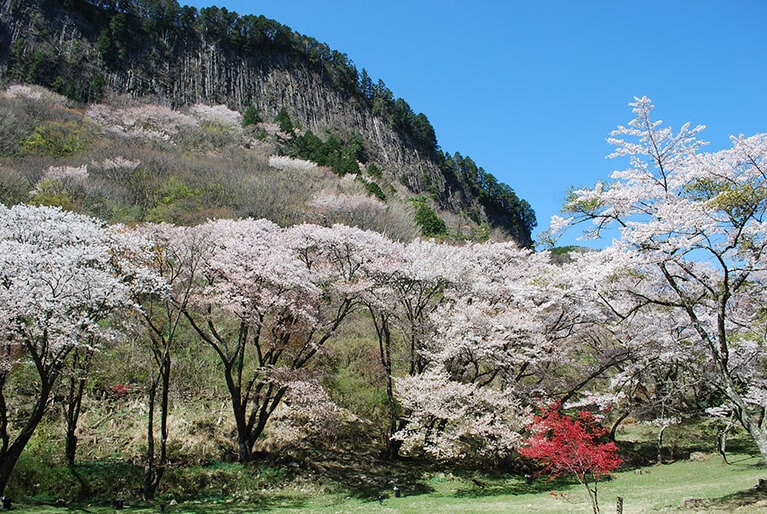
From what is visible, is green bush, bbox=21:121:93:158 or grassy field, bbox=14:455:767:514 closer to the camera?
→ grassy field, bbox=14:455:767:514

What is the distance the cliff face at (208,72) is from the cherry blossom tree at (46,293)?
4564 cm

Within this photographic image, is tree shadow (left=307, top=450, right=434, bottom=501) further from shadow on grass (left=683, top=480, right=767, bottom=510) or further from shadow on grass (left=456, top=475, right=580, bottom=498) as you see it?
shadow on grass (left=683, top=480, right=767, bottom=510)

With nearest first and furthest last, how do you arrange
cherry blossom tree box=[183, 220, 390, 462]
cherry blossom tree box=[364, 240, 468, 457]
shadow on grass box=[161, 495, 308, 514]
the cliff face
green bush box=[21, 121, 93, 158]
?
shadow on grass box=[161, 495, 308, 514] < cherry blossom tree box=[183, 220, 390, 462] < cherry blossom tree box=[364, 240, 468, 457] < green bush box=[21, 121, 93, 158] < the cliff face

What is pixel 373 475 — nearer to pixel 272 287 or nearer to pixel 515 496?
pixel 515 496

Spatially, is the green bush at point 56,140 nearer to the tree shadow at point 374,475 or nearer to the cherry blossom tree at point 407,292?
the cherry blossom tree at point 407,292

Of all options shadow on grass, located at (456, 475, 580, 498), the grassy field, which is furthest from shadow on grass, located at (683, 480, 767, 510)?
shadow on grass, located at (456, 475, 580, 498)

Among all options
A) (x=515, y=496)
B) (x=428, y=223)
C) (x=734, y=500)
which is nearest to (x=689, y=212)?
(x=734, y=500)

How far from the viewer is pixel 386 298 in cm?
1783

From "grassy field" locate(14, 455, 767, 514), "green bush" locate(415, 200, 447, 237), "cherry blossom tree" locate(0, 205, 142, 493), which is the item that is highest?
"green bush" locate(415, 200, 447, 237)

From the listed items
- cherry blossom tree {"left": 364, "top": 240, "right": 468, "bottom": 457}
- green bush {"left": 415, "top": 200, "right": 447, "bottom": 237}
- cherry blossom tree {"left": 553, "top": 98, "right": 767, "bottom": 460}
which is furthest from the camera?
green bush {"left": 415, "top": 200, "right": 447, "bottom": 237}

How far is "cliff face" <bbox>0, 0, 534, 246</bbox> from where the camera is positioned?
5091cm

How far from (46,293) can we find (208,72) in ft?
199

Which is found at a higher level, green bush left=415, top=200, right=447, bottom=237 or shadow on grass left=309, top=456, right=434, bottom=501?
green bush left=415, top=200, right=447, bottom=237

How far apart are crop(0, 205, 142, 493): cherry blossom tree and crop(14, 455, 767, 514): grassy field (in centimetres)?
300
